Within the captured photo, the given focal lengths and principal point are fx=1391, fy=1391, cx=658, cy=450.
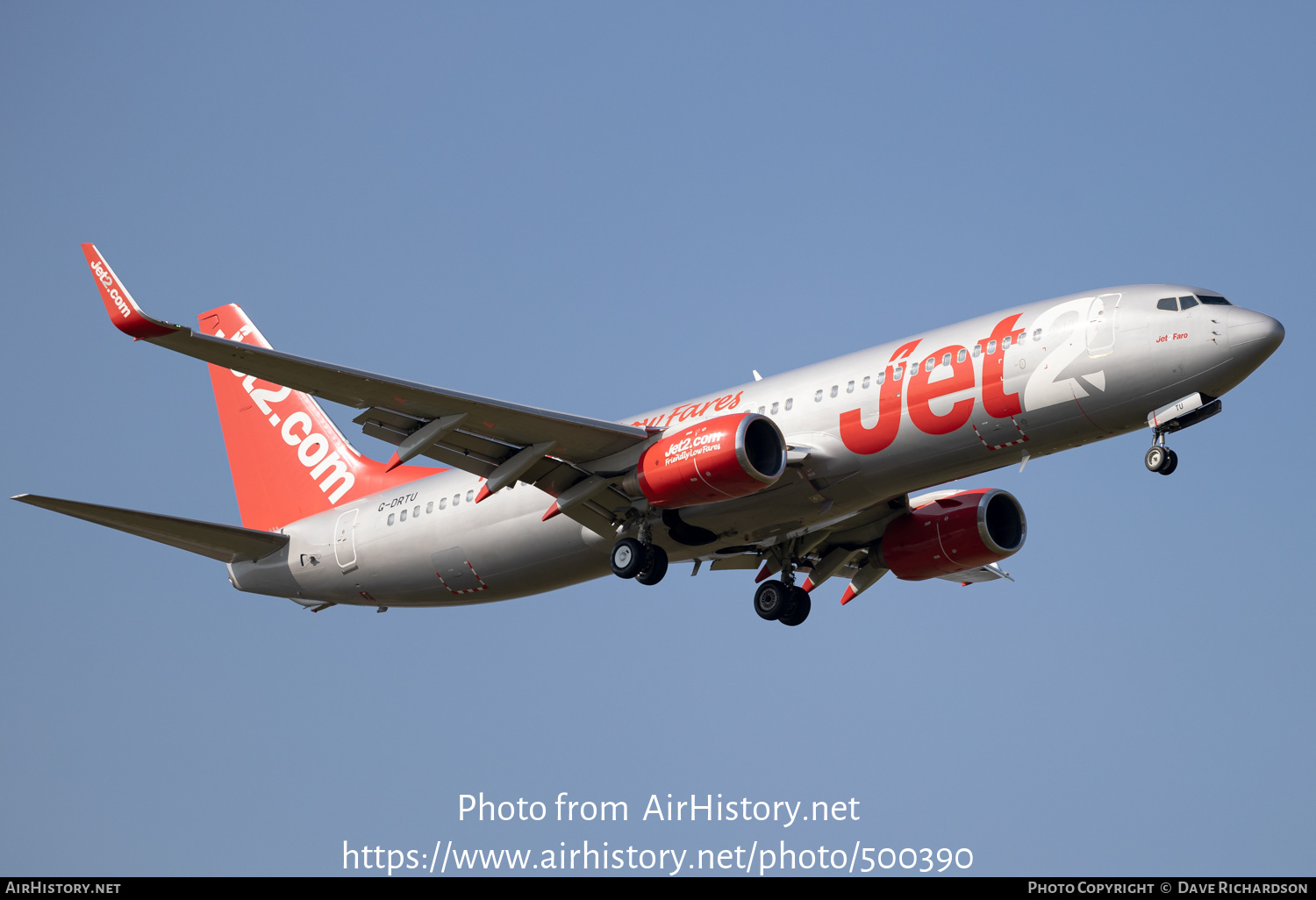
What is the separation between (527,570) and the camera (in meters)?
31.5

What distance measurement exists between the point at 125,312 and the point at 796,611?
17.2m

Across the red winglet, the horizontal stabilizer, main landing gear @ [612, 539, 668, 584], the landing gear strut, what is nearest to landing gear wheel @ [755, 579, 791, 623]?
the landing gear strut

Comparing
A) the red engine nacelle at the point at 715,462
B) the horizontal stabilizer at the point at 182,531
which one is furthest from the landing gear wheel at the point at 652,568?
the horizontal stabilizer at the point at 182,531

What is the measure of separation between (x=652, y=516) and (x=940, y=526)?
7538 millimetres

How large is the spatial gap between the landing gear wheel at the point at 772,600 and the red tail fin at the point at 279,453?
344 inches

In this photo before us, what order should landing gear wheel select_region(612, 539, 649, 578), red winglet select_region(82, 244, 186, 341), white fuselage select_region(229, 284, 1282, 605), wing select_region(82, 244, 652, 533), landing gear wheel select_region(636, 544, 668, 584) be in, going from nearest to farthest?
red winglet select_region(82, 244, 186, 341)
wing select_region(82, 244, 652, 533)
white fuselage select_region(229, 284, 1282, 605)
landing gear wheel select_region(612, 539, 649, 578)
landing gear wheel select_region(636, 544, 668, 584)

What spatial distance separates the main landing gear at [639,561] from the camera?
29.4m

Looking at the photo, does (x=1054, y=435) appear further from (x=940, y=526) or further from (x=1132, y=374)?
(x=940, y=526)

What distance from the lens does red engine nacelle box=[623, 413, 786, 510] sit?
1061 inches

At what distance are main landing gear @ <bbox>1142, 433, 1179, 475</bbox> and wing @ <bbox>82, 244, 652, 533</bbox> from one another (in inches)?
393

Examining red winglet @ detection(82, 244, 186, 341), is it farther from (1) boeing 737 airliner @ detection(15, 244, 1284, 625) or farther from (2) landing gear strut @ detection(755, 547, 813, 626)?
(2) landing gear strut @ detection(755, 547, 813, 626)

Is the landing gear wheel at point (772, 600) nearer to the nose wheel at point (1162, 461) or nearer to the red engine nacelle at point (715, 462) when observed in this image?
the red engine nacelle at point (715, 462)

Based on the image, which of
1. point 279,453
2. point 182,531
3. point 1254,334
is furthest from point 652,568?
point 279,453
